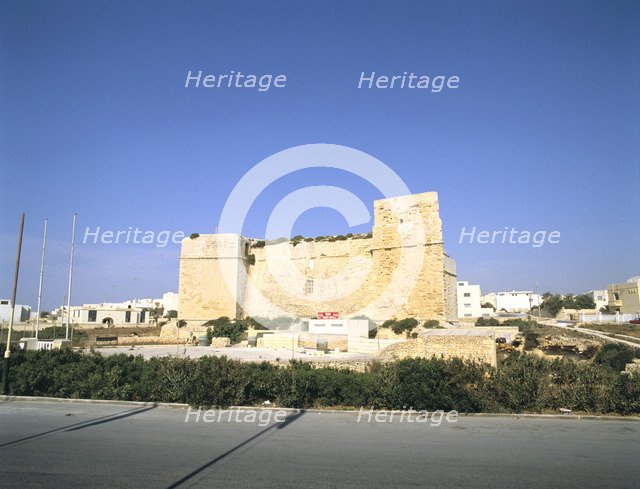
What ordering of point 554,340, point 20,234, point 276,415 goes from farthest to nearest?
1. point 554,340
2. point 20,234
3. point 276,415

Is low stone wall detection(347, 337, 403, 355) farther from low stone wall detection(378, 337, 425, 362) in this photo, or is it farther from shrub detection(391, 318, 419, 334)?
shrub detection(391, 318, 419, 334)

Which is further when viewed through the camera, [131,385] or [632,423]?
[131,385]

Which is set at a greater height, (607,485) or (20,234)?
(20,234)

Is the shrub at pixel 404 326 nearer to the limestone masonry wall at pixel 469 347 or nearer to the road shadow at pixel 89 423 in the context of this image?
the limestone masonry wall at pixel 469 347

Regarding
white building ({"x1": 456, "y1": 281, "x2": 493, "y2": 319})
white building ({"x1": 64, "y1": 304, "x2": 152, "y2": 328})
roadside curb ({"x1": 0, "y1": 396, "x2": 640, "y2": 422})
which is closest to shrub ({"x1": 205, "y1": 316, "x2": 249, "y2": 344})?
roadside curb ({"x1": 0, "y1": 396, "x2": 640, "y2": 422})

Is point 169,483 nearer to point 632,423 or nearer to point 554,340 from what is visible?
point 632,423

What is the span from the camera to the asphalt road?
183 inches

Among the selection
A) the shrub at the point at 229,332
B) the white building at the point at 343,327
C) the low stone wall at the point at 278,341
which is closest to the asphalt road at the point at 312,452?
the low stone wall at the point at 278,341

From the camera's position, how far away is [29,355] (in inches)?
411

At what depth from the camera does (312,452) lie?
18.4 ft

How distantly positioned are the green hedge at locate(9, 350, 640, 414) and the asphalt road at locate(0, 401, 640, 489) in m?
0.56

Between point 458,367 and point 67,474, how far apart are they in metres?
6.21

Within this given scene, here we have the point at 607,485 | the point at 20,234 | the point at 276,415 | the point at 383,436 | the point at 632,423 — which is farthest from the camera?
the point at 20,234

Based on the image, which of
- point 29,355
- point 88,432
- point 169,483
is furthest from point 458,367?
point 29,355
